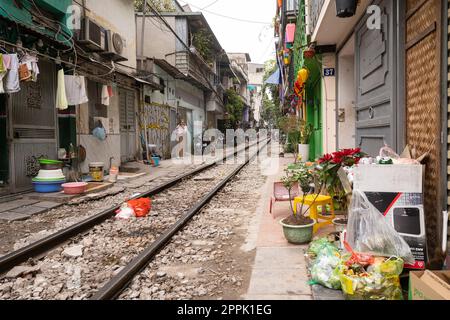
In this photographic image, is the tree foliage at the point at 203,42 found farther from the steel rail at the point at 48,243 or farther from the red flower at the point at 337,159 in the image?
the red flower at the point at 337,159

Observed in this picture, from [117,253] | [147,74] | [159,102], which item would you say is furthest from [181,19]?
[117,253]

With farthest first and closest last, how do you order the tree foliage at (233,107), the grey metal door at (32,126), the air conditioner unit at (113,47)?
1. the tree foliage at (233,107)
2. the air conditioner unit at (113,47)
3. the grey metal door at (32,126)

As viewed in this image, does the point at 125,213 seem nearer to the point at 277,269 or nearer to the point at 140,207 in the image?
the point at 140,207

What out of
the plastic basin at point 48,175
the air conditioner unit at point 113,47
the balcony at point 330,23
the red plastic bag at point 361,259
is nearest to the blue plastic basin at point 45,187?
the plastic basin at point 48,175

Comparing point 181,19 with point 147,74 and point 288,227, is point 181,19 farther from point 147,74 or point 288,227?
point 288,227

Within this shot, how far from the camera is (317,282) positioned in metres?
3.42

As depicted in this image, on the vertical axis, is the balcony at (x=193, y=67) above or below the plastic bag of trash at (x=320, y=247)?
above

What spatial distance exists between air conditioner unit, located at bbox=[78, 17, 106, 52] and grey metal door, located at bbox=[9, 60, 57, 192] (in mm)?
1547

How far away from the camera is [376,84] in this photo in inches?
220

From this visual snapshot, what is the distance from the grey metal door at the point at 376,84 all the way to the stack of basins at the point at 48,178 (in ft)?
21.5

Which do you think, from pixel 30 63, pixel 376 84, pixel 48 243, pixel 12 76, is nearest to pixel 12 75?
pixel 12 76

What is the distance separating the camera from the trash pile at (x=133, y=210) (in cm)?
682

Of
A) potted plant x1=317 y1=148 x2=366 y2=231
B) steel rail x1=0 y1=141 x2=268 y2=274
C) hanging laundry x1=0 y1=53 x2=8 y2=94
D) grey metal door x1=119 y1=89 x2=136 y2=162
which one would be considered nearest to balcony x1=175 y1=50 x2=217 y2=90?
grey metal door x1=119 y1=89 x2=136 y2=162
